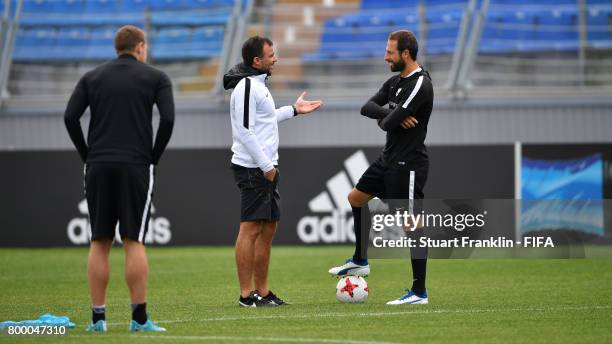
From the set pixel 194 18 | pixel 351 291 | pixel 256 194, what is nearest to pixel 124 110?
pixel 256 194

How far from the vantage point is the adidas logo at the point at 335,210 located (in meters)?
17.3

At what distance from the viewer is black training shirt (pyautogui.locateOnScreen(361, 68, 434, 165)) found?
363 inches

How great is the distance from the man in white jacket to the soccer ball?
533 millimetres

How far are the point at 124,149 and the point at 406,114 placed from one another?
8.96ft

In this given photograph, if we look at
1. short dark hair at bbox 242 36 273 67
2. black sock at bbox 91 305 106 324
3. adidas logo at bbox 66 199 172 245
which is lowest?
adidas logo at bbox 66 199 172 245

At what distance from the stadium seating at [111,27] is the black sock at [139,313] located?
12693 millimetres

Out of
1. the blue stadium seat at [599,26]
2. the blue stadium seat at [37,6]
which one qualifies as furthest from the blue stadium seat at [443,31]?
the blue stadium seat at [37,6]

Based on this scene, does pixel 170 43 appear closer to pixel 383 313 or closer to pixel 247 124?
pixel 247 124

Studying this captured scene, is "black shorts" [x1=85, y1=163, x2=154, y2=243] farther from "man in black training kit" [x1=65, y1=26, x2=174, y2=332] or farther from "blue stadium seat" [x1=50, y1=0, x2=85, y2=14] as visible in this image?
"blue stadium seat" [x1=50, y1=0, x2=85, y2=14]

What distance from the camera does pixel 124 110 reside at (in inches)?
287

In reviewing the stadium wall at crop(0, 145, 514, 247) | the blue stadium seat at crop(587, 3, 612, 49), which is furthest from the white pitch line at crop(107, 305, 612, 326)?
the blue stadium seat at crop(587, 3, 612, 49)

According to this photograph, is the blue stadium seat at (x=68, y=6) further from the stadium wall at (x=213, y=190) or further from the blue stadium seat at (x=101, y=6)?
the stadium wall at (x=213, y=190)

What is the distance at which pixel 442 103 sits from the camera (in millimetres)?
18594

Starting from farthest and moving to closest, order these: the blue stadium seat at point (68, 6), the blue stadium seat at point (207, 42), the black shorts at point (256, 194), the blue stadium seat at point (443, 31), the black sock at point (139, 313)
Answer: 1. the blue stadium seat at point (68, 6)
2. the blue stadium seat at point (207, 42)
3. the blue stadium seat at point (443, 31)
4. the black shorts at point (256, 194)
5. the black sock at point (139, 313)
